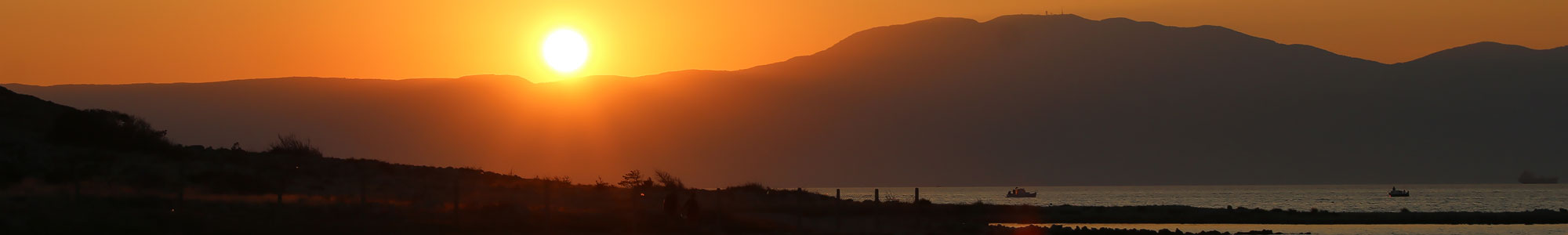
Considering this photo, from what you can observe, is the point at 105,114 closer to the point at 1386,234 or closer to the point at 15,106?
the point at 15,106

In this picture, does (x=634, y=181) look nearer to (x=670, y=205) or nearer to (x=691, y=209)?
(x=670, y=205)

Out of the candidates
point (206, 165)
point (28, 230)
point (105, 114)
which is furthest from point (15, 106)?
point (28, 230)

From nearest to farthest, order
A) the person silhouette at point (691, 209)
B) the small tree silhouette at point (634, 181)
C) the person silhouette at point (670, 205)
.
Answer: the person silhouette at point (691, 209) → the person silhouette at point (670, 205) → the small tree silhouette at point (634, 181)

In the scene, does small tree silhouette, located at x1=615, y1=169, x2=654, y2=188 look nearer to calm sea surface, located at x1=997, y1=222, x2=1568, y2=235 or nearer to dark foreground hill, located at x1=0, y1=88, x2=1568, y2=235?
dark foreground hill, located at x1=0, y1=88, x2=1568, y2=235

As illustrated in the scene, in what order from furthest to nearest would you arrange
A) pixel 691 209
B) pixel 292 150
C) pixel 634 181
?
1. pixel 634 181
2. pixel 292 150
3. pixel 691 209

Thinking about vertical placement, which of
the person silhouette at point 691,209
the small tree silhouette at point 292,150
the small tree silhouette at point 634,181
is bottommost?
the person silhouette at point 691,209

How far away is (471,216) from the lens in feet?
130

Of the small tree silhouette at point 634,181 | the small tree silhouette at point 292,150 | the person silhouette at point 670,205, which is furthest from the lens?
the small tree silhouette at point 634,181

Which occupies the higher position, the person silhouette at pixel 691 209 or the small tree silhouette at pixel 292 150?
the small tree silhouette at pixel 292 150

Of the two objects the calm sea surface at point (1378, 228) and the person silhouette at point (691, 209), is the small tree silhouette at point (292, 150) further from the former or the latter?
the person silhouette at point (691, 209)

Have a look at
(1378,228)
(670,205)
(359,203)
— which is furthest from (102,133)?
(1378,228)

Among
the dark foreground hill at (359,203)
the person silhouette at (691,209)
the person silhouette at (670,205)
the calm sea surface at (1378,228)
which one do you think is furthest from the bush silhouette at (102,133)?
the calm sea surface at (1378,228)

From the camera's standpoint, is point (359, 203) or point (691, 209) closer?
point (691, 209)

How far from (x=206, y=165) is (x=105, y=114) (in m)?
8.48
